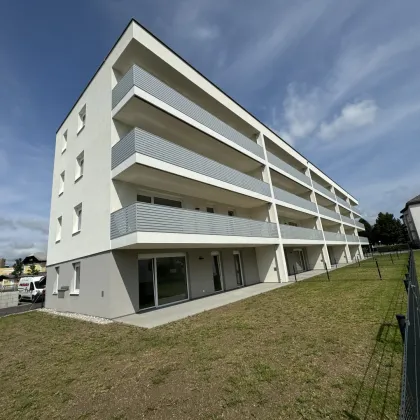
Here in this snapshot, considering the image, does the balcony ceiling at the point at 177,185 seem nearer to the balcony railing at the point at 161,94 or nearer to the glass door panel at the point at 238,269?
the balcony railing at the point at 161,94

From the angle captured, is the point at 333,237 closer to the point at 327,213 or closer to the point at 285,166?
the point at 327,213

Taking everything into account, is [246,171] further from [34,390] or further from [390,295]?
[34,390]

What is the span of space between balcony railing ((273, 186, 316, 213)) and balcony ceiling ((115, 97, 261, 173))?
3261 millimetres

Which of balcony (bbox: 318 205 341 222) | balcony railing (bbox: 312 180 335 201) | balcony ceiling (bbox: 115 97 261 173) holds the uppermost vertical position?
balcony railing (bbox: 312 180 335 201)

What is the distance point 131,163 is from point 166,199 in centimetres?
380

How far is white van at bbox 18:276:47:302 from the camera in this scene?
2228 cm

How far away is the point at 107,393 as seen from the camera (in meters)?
4.15

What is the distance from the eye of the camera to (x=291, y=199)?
874 inches

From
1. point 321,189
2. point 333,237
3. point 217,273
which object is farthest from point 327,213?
point 217,273

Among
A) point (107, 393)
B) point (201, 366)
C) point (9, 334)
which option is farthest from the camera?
point (9, 334)

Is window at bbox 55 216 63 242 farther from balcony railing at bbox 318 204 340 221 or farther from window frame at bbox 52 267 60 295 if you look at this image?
balcony railing at bbox 318 204 340 221

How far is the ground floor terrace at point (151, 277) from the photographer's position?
10.7 metres

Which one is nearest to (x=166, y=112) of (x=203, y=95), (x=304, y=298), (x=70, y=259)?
(x=203, y=95)

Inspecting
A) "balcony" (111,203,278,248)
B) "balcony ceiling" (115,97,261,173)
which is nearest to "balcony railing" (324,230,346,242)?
"balcony ceiling" (115,97,261,173)
